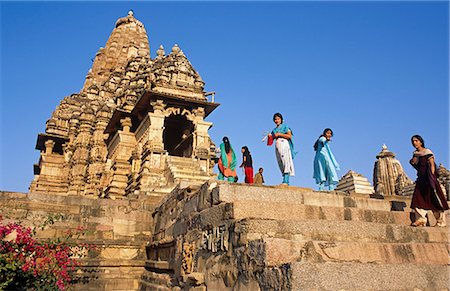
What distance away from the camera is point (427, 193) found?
5676 millimetres

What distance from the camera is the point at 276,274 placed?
3402 millimetres

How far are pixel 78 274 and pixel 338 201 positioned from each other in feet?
19.1

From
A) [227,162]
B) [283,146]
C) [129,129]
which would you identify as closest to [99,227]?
[227,162]

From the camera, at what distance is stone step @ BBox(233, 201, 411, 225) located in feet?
15.2

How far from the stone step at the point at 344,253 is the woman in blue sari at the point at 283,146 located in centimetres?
365

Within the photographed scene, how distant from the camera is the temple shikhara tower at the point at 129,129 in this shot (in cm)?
1667

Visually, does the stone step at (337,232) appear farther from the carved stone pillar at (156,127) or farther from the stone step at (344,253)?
the carved stone pillar at (156,127)

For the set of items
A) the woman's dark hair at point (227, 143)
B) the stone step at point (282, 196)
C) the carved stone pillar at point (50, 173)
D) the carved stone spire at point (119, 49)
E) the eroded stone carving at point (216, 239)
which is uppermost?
the carved stone spire at point (119, 49)

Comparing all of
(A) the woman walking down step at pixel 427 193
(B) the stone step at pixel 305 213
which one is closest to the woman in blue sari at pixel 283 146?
(B) the stone step at pixel 305 213

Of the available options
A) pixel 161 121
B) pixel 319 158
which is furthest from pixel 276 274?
pixel 161 121

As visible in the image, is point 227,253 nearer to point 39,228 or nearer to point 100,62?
point 39,228

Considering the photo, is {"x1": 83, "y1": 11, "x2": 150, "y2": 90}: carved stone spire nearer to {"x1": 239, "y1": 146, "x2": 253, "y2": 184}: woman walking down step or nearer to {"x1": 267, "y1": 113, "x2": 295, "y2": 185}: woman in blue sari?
{"x1": 239, "y1": 146, "x2": 253, "y2": 184}: woman walking down step

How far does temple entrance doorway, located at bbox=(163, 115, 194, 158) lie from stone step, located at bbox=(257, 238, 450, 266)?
15.4m

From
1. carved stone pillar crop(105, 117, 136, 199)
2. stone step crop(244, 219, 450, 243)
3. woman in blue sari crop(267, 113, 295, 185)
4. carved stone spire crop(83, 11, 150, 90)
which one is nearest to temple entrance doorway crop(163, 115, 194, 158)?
carved stone pillar crop(105, 117, 136, 199)
